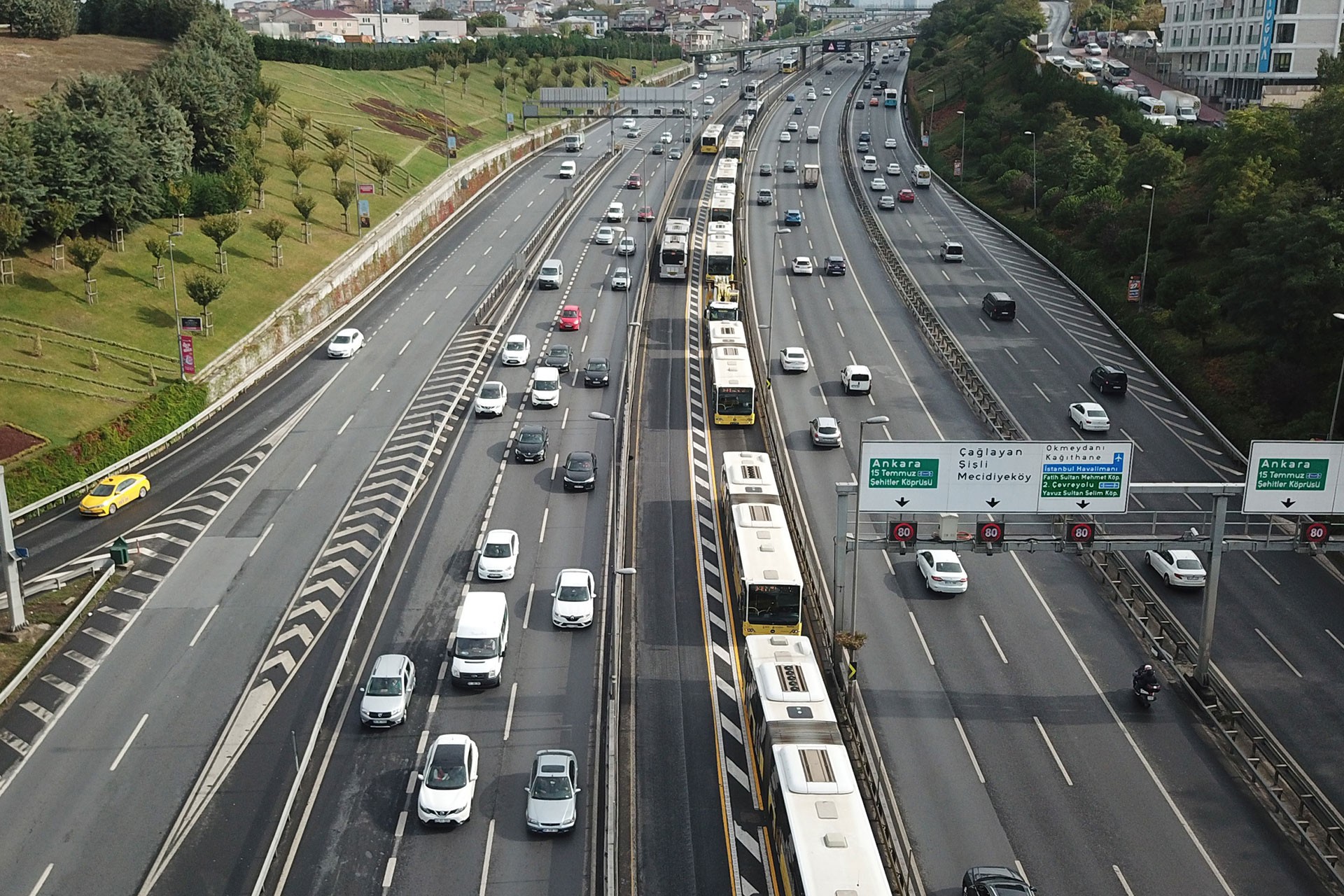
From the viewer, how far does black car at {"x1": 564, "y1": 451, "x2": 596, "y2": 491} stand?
210 ft

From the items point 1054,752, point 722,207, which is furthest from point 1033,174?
point 1054,752

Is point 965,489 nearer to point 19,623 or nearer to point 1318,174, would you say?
point 19,623

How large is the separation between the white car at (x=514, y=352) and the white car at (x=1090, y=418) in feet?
116

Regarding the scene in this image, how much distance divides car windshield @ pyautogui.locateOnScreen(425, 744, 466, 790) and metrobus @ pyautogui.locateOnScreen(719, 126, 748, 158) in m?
121

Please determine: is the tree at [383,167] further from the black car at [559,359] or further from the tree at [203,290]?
the black car at [559,359]

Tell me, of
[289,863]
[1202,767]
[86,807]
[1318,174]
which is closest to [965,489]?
[1202,767]

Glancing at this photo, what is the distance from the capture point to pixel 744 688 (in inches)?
1839

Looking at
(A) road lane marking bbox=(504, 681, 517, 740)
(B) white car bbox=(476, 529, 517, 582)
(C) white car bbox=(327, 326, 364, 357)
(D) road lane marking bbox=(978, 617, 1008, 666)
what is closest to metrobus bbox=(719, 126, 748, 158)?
(C) white car bbox=(327, 326, 364, 357)

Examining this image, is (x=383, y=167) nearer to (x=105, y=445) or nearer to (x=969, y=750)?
(x=105, y=445)

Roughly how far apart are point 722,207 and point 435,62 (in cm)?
7120

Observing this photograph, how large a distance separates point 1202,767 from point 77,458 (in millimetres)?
54666

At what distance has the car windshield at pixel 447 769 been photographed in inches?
1524

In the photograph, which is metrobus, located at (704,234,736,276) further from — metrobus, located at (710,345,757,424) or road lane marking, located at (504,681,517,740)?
road lane marking, located at (504,681,517,740)

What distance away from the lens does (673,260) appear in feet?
341
